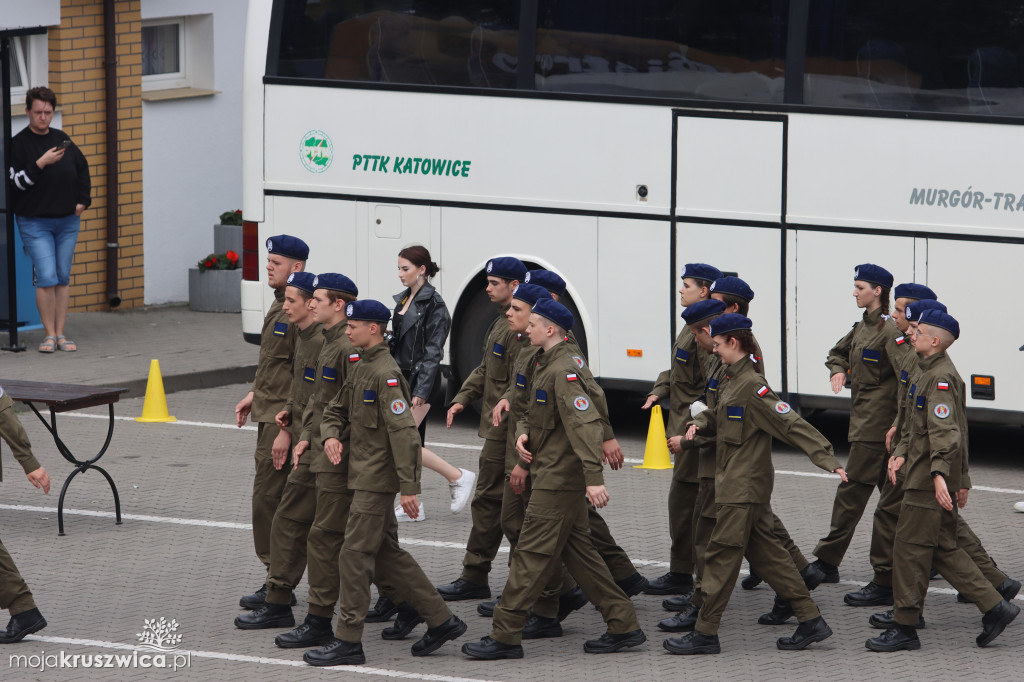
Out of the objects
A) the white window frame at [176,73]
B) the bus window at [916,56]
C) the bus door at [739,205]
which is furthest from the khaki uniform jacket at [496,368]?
the white window frame at [176,73]

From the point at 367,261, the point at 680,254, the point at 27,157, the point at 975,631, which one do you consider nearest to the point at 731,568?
the point at 975,631

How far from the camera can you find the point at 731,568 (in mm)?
7434

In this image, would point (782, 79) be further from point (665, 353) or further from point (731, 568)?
point (731, 568)

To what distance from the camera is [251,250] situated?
13305 millimetres

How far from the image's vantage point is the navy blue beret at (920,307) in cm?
774

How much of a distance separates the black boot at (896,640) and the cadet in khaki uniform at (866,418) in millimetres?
1139

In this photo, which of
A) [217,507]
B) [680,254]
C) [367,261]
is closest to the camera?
[217,507]

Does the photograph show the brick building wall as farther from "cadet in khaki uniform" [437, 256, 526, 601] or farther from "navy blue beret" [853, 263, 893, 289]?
"navy blue beret" [853, 263, 893, 289]

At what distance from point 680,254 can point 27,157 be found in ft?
21.8

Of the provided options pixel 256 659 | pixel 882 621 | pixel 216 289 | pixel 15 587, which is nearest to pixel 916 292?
pixel 882 621

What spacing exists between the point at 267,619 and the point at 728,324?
268 cm

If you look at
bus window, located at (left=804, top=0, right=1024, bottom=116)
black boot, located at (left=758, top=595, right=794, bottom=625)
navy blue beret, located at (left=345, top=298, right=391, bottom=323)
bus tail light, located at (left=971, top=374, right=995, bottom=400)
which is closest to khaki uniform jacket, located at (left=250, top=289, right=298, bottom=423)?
navy blue beret, located at (left=345, top=298, right=391, bottom=323)

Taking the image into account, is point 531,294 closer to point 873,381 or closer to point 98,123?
point 873,381

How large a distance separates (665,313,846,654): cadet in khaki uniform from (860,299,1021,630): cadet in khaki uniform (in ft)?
1.78
